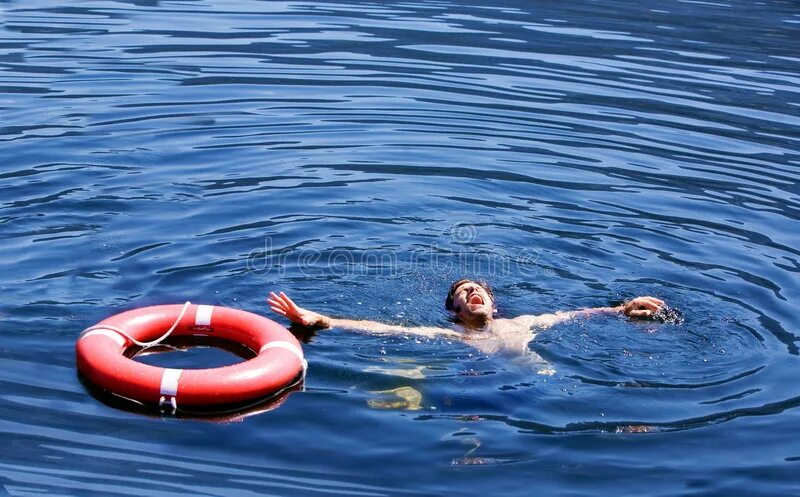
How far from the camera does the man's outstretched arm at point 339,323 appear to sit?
24.7ft

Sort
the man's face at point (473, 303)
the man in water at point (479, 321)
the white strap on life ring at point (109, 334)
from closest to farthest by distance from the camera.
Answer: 1. the white strap on life ring at point (109, 334)
2. the man in water at point (479, 321)
3. the man's face at point (473, 303)

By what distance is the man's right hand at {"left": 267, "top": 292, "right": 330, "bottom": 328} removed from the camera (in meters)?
7.52

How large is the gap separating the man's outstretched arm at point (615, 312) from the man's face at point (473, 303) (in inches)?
12.9

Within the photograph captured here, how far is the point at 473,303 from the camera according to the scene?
25.6 ft

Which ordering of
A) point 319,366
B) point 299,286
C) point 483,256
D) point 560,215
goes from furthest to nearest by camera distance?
point 560,215 < point 483,256 < point 299,286 < point 319,366

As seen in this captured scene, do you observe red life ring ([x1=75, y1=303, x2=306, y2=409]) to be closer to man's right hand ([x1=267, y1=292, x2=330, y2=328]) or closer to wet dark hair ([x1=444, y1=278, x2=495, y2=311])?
man's right hand ([x1=267, y1=292, x2=330, y2=328])

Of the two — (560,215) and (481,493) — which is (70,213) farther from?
(481,493)

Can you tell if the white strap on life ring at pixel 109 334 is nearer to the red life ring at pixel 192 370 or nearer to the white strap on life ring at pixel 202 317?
the red life ring at pixel 192 370

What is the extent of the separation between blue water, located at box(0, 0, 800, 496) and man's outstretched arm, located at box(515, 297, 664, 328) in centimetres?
10

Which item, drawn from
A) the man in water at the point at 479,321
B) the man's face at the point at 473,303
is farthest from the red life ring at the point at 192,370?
the man's face at the point at 473,303

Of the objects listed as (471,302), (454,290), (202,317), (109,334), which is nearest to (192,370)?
(109,334)

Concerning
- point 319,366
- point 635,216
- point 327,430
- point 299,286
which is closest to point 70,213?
point 299,286

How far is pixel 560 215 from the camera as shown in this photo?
10117 mm

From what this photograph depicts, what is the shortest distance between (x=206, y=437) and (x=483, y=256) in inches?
142
